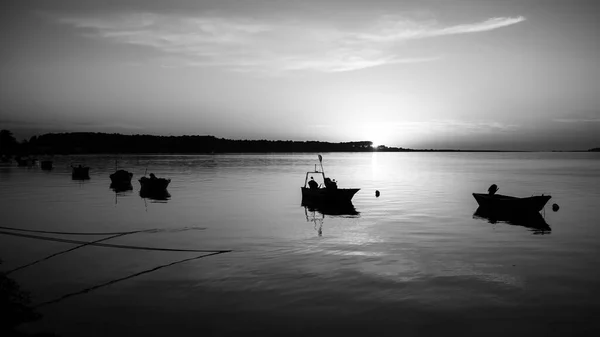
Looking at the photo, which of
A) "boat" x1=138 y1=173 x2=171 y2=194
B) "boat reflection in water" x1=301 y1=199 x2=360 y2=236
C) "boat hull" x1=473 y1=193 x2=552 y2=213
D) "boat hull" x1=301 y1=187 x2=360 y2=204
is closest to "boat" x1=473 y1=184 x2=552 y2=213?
"boat hull" x1=473 y1=193 x2=552 y2=213

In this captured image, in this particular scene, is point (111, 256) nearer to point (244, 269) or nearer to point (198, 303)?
point (244, 269)

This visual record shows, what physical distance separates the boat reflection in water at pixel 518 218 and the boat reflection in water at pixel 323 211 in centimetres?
1162

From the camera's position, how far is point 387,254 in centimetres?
2303

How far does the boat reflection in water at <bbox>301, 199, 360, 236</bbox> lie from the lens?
123 feet

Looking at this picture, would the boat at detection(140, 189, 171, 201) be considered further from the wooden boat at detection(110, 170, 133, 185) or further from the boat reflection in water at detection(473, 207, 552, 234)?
the boat reflection in water at detection(473, 207, 552, 234)

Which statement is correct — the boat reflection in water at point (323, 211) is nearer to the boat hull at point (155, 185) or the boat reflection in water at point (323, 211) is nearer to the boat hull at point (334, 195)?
the boat hull at point (334, 195)

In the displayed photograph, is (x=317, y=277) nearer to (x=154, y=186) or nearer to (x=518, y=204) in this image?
(x=518, y=204)

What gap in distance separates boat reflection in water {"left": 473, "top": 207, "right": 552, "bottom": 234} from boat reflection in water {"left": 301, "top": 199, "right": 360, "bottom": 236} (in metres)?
11.6

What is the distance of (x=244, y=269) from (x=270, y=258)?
2.68 metres

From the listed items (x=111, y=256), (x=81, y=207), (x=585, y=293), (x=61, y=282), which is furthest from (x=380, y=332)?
(x=81, y=207)

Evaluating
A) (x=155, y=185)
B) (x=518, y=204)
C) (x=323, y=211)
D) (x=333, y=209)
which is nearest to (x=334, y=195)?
(x=333, y=209)

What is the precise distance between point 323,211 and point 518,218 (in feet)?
58.1

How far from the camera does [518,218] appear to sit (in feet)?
122

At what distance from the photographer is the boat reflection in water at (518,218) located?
33938mm
